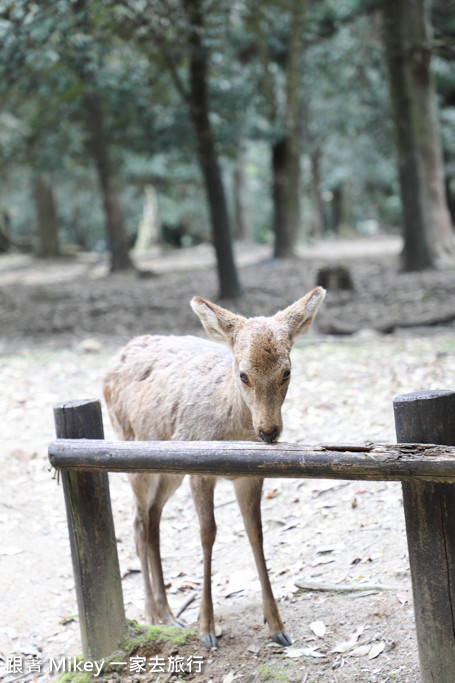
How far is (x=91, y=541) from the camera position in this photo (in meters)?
3.60

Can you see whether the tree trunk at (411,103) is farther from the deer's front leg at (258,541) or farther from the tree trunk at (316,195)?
the tree trunk at (316,195)

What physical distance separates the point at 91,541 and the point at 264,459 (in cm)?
116

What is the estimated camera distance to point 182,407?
407cm

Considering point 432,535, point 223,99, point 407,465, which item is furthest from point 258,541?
point 223,99

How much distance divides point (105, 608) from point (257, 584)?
128 centimetres

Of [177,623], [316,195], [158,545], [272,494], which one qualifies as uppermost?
[316,195]

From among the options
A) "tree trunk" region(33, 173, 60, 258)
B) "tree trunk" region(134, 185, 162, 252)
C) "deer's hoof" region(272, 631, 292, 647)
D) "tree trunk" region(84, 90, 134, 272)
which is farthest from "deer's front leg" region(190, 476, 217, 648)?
"tree trunk" region(134, 185, 162, 252)

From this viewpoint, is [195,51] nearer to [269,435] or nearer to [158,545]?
[158,545]

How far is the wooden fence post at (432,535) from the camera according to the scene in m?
2.93

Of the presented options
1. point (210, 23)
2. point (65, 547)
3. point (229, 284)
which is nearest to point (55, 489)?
point (65, 547)

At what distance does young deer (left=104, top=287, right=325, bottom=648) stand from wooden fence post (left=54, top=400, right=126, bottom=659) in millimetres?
534

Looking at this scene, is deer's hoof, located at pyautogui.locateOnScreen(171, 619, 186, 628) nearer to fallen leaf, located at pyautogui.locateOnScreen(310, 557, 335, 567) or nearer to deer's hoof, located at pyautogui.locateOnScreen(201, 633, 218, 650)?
deer's hoof, located at pyautogui.locateOnScreen(201, 633, 218, 650)

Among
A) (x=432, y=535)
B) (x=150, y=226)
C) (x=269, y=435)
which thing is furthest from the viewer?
(x=150, y=226)

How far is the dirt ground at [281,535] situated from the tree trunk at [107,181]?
830 cm
